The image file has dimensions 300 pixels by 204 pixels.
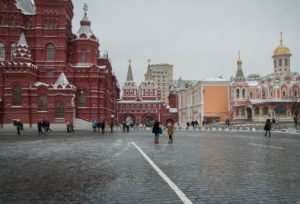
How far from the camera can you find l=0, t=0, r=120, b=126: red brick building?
166 ft

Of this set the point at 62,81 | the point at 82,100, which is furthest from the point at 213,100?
the point at 62,81

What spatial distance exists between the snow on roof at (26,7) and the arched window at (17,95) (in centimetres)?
1316

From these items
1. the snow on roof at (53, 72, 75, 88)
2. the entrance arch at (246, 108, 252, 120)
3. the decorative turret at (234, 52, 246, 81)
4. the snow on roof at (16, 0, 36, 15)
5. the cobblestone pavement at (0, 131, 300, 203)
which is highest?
the snow on roof at (16, 0, 36, 15)

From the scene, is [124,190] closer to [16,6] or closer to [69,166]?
[69,166]

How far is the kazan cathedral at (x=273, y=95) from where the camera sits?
202 ft

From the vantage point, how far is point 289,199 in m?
5.99

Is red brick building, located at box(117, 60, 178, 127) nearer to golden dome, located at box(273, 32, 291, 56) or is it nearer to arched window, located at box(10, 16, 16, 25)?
golden dome, located at box(273, 32, 291, 56)

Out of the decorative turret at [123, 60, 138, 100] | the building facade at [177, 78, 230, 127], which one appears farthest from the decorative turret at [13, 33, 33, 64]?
the decorative turret at [123, 60, 138, 100]

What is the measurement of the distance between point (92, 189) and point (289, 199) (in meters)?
3.68

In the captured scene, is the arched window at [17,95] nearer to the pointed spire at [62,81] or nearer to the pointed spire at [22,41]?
the pointed spire at [62,81]

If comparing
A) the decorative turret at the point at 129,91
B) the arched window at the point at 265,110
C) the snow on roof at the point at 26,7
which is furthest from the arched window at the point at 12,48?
the decorative turret at the point at 129,91

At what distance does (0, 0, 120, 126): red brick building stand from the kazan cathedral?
1123 inches

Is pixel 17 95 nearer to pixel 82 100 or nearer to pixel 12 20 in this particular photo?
pixel 82 100

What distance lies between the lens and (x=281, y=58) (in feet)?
253
